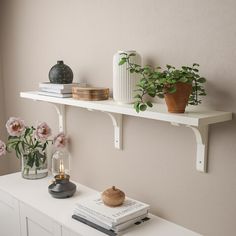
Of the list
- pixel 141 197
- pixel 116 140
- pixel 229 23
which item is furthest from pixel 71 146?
pixel 229 23

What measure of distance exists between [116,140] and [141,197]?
325mm

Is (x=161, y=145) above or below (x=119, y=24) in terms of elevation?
below

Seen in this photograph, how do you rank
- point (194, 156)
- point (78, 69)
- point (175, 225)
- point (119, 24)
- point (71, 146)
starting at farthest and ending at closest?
point (71, 146), point (78, 69), point (119, 24), point (175, 225), point (194, 156)

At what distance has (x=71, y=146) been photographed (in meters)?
2.25

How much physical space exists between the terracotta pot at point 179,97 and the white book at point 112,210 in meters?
0.54

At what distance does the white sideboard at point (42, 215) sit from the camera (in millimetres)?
1601

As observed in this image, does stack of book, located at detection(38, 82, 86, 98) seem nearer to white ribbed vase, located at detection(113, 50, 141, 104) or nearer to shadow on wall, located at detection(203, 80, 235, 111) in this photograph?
white ribbed vase, located at detection(113, 50, 141, 104)

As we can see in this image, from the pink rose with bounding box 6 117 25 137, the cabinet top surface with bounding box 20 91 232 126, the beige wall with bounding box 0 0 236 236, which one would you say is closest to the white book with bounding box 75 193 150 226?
the beige wall with bounding box 0 0 236 236

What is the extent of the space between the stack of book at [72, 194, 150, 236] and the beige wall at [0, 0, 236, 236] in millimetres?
127

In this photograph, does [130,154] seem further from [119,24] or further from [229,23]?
[229,23]

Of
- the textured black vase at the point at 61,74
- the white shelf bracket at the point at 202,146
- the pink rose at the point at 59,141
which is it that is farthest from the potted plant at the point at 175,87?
the pink rose at the point at 59,141

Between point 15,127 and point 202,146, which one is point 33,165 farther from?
point 202,146

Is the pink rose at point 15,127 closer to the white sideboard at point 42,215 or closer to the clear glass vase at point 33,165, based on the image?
the clear glass vase at point 33,165

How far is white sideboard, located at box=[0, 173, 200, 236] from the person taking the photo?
160cm
